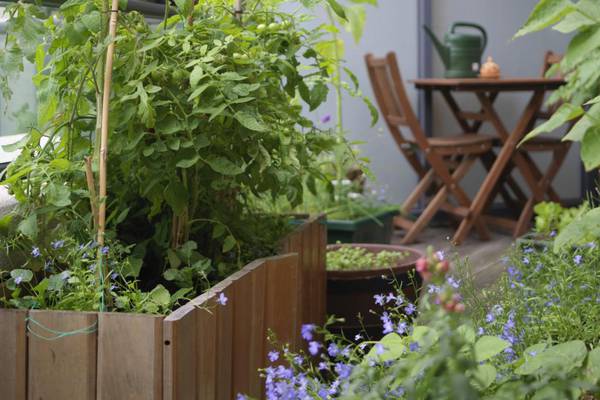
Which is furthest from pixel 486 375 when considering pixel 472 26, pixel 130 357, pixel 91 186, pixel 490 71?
pixel 472 26

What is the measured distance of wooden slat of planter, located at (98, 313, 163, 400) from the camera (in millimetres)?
1537

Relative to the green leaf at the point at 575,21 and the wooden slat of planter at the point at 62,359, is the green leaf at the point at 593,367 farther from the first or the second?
the wooden slat of planter at the point at 62,359

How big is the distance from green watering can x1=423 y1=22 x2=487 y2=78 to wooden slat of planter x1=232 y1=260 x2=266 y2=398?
11.0 feet

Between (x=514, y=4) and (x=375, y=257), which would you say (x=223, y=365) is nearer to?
(x=375, y=257)

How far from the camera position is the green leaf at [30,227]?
169cm

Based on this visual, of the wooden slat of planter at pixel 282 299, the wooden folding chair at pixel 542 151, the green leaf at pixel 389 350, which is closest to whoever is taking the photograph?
the green leaf at pixel 389 350

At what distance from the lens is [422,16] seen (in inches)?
219

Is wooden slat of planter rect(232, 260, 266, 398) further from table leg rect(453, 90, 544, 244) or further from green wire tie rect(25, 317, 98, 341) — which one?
table leg rect(453, 90, 544, 244)

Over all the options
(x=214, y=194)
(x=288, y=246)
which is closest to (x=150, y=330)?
(x=214, y=194)

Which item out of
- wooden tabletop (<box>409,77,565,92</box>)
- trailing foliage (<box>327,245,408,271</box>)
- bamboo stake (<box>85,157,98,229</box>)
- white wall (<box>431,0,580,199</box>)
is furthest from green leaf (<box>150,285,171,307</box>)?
white wall (<box>431,0,580,199</box>)

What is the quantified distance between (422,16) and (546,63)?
70 centimetres

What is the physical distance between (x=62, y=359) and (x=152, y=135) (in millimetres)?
462

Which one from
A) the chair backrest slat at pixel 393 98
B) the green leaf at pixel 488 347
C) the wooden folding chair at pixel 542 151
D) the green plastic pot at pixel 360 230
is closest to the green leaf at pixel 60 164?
the green leaf at pixel 488 347

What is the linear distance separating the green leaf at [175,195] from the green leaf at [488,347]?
2.37 feet
